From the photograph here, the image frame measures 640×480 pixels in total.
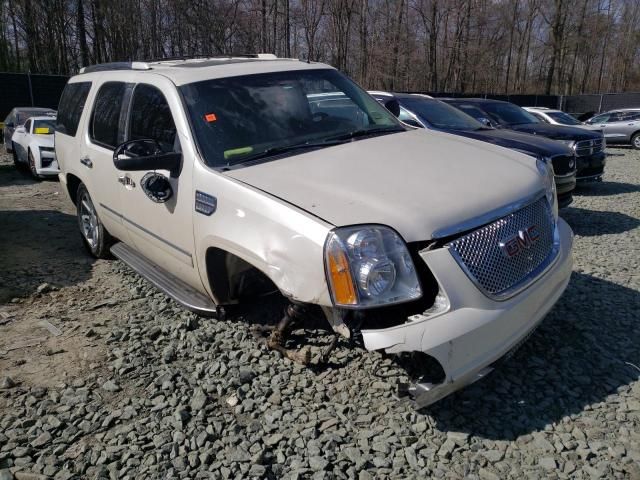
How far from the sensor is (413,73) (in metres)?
38.3

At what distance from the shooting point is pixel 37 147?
11023 millimetres

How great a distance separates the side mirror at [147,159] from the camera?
3.33 metres

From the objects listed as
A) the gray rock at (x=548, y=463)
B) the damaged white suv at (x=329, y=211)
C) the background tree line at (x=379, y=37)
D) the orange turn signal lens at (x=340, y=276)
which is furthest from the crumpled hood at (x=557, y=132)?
the background tree line at (x=379, y=37)

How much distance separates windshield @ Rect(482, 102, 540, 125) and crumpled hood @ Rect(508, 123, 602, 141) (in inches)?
9.9

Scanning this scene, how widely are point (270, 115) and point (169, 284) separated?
1.48 metres

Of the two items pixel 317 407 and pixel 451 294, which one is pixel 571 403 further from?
pixel 317 407

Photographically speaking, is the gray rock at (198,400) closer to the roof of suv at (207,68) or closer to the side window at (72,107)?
the roof of suv at (207,68)

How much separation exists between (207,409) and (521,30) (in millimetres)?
49560

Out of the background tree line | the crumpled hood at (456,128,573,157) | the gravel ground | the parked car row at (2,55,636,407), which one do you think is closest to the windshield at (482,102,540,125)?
the crumpled hood at (456,128,573,157)

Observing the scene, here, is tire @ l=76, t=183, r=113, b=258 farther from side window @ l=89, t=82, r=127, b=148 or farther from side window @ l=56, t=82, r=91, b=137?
side window @ l=89, t=82, r=127, b=148

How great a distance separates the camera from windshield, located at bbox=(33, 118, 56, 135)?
11508 millimetres

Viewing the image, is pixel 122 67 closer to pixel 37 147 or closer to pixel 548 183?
pixel 548 183

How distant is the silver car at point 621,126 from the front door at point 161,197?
18.2 meters

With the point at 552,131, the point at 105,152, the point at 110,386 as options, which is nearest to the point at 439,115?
the point at 552,131
